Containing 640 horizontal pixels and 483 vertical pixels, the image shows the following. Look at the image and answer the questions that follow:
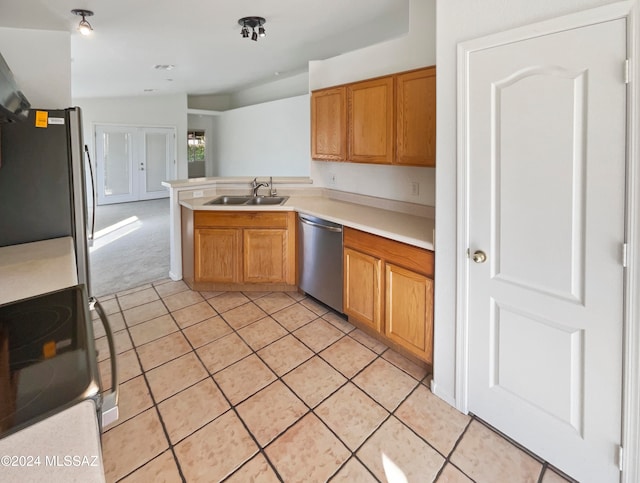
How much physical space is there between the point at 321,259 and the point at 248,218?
0.82m

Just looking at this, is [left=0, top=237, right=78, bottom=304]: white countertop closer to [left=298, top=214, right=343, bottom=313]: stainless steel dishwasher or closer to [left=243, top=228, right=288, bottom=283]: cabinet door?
[left=243, top=228, right=288, bottom=283]: cabinet door

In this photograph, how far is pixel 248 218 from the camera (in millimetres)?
3387

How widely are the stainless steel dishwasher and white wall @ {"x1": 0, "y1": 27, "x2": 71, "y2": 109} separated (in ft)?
7.46

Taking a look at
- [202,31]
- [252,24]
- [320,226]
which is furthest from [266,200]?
[202,31]

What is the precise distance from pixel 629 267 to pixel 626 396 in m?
0.49

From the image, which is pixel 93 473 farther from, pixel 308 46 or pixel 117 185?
pixel 117 185

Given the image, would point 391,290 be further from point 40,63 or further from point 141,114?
point 141,114

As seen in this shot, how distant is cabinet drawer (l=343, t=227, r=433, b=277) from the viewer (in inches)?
84.2

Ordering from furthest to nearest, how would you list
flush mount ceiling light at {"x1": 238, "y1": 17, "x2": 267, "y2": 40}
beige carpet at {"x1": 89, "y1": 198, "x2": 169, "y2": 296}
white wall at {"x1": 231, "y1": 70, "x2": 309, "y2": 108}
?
white wall at {"x1": 231, "y1": 70, "x2": 309, "y2": 108} < beige carpet at {"x1": 89, "y1": 198, "x2": 169, "y2": 296} < flush mount ceiling light at {"x1": 238, "y1": 17, "x2": 267, "y2": 40}

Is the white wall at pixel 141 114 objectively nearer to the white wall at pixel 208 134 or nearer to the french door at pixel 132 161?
the french door at pixel 132 161

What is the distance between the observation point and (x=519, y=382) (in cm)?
167

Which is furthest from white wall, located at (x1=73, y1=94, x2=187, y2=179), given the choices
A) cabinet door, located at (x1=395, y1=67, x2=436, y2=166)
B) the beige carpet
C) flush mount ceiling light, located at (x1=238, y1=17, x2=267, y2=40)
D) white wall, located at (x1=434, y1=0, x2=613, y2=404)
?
white wall, located at (x1=434, y1=0, x2=613, y2=404)

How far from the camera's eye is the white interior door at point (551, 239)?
134 cm

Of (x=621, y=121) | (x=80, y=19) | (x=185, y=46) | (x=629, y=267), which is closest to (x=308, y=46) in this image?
(x=185, y=46)
